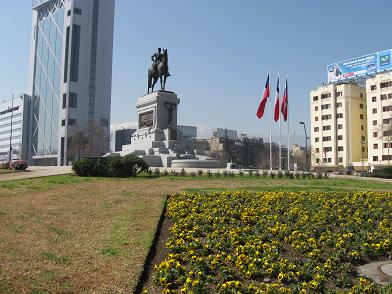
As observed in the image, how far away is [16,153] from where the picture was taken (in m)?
156

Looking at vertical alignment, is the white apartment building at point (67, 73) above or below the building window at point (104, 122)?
above

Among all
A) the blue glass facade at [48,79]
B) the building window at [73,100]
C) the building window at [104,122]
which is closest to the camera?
the building window at [73,100]

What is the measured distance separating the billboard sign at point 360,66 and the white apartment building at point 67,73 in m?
69.9

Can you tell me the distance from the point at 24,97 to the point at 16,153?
2073 centimetres

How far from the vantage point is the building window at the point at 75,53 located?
449ft

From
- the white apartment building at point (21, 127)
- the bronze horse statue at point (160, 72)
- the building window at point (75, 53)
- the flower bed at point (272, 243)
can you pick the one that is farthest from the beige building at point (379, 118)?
the white apartment building at point (21, 127)

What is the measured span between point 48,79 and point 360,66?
4015 inches

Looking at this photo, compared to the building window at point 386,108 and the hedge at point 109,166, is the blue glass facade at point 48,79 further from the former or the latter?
the hedge at point 109,166

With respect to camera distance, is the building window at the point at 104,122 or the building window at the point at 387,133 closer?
the building window at the point at 387,133

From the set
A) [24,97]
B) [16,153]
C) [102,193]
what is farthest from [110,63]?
[102,193]

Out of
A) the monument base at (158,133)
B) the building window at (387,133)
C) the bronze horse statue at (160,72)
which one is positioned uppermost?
the bronze horse statue at (160,72)

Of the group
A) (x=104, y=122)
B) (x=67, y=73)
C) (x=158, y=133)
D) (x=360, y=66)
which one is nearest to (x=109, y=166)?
(x=158, y=133)

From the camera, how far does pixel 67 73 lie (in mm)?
136375

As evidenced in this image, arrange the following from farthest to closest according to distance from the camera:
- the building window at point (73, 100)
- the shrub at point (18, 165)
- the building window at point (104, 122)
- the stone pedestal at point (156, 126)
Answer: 1. the building window at point (104, 122)
2. the building window at point (73, 100)
3. the stone pedestal at point (156, 126)
4. the shrub at point (18, 165)
